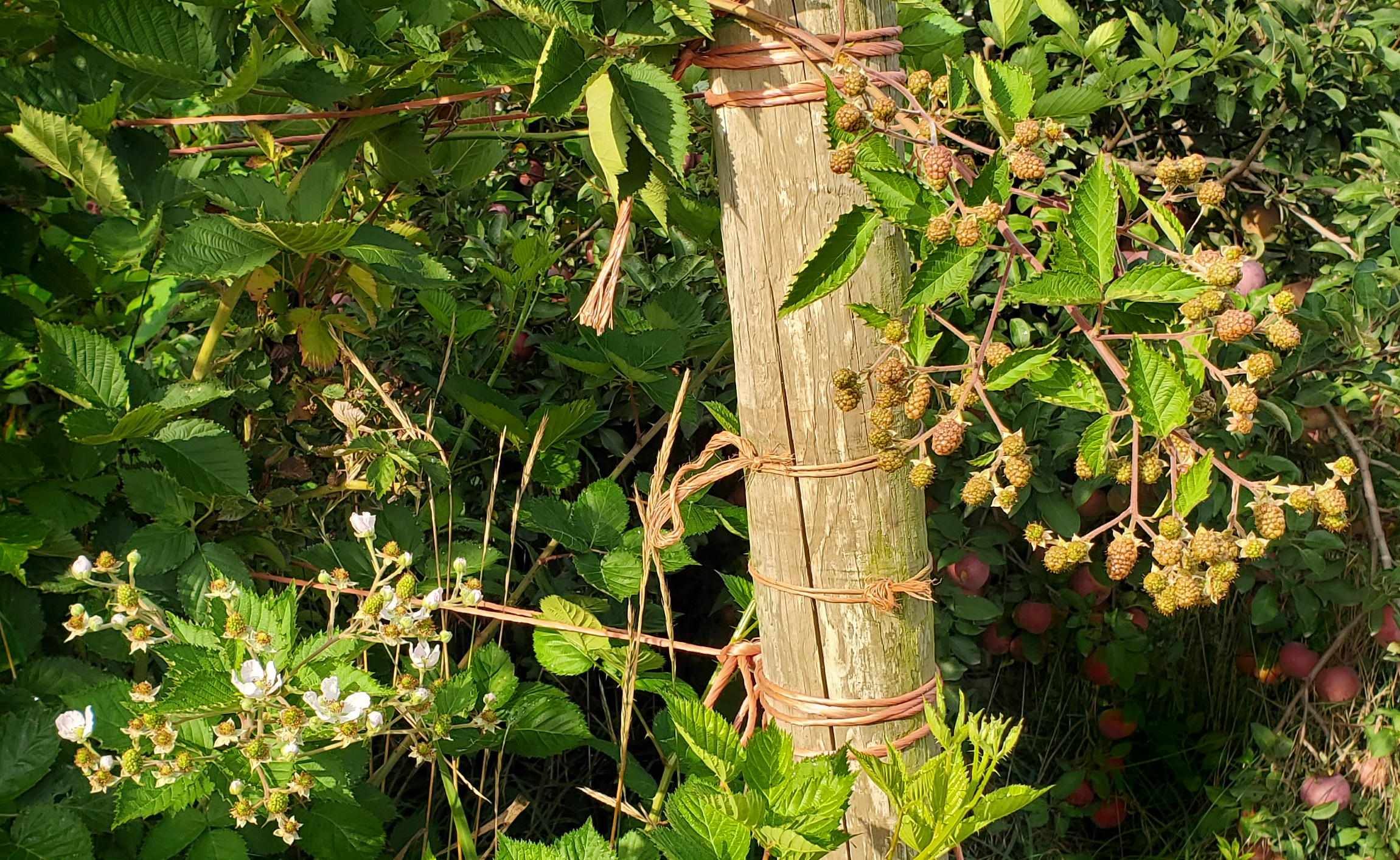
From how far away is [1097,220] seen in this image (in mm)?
919

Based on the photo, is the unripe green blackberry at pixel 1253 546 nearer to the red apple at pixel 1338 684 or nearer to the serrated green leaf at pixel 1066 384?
the serrated green leaf at pixel 1066 384

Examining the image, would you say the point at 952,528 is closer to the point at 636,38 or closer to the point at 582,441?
the point at 582,441

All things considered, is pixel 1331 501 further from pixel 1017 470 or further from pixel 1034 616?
pixel 1034 616

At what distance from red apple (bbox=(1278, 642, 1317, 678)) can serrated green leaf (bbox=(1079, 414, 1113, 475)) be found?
5.70 feet

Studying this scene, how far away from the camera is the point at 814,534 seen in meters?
1.24

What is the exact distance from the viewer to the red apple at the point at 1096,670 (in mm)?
2348

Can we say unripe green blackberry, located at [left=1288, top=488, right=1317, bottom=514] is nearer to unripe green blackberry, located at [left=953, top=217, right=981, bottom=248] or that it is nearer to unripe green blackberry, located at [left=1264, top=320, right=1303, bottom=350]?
unripe green blackberry, located at [left=1264, top=320, right=1303, bottom=350]

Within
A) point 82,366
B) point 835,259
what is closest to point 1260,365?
point 835,259

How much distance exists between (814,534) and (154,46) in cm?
90

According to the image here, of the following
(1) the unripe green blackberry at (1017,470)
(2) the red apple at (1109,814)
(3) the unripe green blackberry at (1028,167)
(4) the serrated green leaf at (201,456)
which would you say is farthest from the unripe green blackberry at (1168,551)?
(2) the red apple at (1109,814)

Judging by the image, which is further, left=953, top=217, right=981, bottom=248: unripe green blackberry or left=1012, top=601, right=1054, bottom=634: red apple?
left=1012, top=601, right=1054, bottom=634: red apple

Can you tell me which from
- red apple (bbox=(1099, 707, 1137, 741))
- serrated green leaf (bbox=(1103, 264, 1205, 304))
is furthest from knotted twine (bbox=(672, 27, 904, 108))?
red apple (bbox=(1099, 707, 1137, 741))

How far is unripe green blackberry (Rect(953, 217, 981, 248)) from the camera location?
36.0 inches

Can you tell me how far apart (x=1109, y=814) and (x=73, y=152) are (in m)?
2.41
